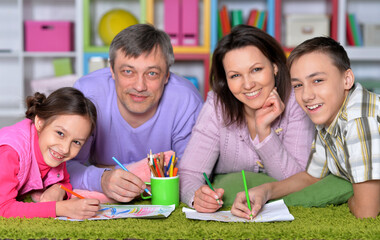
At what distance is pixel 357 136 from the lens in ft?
4.07

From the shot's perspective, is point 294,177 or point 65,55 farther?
point 65,55

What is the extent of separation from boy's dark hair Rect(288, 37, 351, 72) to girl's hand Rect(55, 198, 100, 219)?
2.56 feet

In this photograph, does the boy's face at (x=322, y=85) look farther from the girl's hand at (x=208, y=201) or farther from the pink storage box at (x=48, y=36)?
the pink storage box at (x=48, y=36)

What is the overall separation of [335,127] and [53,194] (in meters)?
0.94

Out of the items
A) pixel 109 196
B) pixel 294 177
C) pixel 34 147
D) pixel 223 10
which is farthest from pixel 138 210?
pixel 223 10

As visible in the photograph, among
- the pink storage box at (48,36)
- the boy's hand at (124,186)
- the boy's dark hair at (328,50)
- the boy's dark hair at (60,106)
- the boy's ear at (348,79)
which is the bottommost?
the boy's hand at (124,186)

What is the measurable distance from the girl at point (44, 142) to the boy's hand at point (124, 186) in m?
0.16

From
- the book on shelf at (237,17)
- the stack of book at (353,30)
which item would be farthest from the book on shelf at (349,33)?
the book on shelf at (237,17)

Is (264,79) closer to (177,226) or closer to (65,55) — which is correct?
(177,226)

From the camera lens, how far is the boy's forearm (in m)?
1.44

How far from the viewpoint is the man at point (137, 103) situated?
1.70 m

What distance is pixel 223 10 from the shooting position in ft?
10.6

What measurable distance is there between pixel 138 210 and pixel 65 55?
228 centimetres

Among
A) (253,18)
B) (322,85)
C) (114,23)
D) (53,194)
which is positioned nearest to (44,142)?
(53,194)
